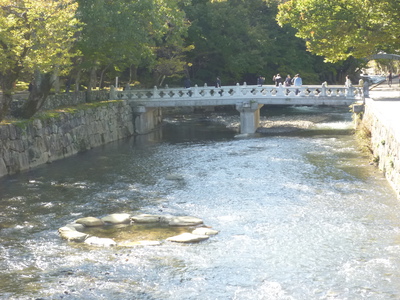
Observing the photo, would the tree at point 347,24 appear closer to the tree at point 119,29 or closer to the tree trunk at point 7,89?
the tree at point 119,29

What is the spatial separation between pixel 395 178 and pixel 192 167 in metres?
10.6

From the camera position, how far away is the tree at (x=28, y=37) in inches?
1081

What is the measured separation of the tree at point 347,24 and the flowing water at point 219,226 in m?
7.32

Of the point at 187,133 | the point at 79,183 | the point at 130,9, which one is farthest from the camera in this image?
the point at 187,133

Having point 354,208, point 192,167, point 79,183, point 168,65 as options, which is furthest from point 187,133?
point 354,208

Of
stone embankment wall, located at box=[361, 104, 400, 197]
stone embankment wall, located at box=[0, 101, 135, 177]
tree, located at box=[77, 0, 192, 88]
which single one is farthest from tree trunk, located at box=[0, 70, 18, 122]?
stone embankment wall, located at box=[361, 104, 400, 197]

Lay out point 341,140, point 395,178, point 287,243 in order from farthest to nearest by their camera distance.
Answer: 1. point 341,140
2. point 395,178
3. point 287,243

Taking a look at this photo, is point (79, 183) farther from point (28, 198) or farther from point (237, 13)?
point (237, 13)

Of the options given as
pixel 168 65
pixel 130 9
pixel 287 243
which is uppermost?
pixel 130 9

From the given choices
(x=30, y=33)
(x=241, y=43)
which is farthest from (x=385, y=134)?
(x=241, y=43)

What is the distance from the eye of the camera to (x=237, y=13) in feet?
208

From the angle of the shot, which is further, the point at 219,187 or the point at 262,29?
the point at 262,29

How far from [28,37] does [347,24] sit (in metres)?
18.9

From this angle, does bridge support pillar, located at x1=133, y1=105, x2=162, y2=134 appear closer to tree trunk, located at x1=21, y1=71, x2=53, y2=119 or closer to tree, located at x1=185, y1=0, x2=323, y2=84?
tree trunk, located at x1=21, y1=71, x2=53, y2=119
